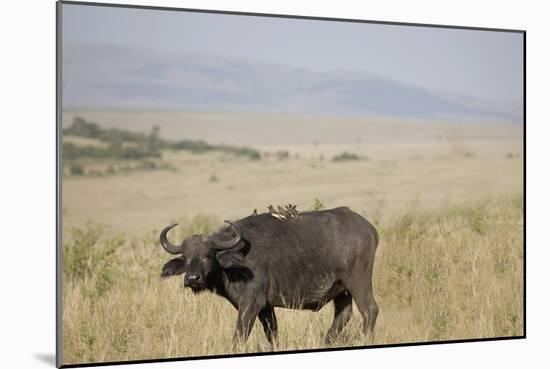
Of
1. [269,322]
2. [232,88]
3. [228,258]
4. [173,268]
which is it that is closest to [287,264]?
[269,322]

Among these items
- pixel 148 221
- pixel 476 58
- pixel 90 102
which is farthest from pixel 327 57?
pixel 476 58

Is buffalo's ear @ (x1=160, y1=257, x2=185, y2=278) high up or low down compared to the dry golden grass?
up

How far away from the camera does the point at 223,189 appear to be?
3816cm

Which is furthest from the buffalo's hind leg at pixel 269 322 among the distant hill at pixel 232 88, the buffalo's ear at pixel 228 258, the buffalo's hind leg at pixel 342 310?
the distant hill at pixel 232 88

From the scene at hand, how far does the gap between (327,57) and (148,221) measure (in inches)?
755

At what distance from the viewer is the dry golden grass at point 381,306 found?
10.7 metres

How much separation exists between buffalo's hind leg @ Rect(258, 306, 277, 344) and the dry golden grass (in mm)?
106

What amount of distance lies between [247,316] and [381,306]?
222 centimetres

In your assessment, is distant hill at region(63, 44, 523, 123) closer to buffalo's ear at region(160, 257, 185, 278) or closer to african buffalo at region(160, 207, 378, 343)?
african buffalo at region(160, 207, 378, 343)

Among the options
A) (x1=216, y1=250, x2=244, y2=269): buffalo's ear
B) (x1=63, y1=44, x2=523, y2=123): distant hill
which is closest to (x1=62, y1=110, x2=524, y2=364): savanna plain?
(x1=63, y1=44, x2=523, y2=123): distant hill

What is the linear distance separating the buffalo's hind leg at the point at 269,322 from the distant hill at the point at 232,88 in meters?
28.9

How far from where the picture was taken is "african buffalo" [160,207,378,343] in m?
10.3

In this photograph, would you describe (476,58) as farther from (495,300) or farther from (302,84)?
(302,84)

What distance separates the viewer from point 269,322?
1091 cm
